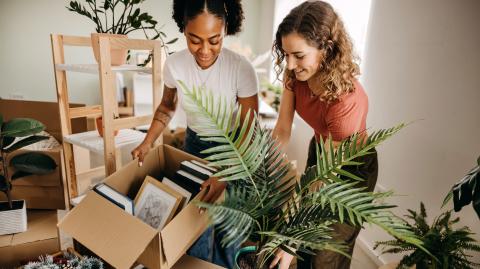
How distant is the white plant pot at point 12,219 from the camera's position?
1268 mm

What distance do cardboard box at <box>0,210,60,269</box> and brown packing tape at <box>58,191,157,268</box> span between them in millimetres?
559

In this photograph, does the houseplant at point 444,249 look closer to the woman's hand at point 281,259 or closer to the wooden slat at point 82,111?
the woman's hand at point 281,259

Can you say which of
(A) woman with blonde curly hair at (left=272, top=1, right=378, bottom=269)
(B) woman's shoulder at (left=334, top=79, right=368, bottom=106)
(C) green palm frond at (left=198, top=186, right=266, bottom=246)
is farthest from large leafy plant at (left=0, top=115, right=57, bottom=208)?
(B) woman's shoulder at (left=334, top=79, right=368, bottom=106)

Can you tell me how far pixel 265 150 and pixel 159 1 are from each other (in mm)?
3906

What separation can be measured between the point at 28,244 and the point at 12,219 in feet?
0.41

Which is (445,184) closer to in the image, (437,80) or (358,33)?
(437,80)

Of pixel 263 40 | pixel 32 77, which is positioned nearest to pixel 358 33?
pixel 263 40

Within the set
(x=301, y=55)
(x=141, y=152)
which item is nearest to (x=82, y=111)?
(x=141, y=152)

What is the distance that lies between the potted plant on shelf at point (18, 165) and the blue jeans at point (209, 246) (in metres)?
0.59

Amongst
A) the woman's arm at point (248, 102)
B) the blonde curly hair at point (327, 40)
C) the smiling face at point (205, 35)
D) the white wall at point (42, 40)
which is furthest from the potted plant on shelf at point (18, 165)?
the white wall at point (42, 40)

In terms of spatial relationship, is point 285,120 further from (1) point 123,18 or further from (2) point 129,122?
(1) point 123,18

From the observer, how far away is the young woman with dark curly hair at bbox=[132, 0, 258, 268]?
43.5 inches

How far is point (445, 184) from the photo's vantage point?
1.33m

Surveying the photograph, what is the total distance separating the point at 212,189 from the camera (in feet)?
2.95
